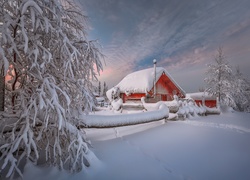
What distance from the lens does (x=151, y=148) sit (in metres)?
3.94

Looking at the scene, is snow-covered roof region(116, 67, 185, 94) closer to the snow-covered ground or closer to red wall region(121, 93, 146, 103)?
red wall region(121, 93, 146, 103)

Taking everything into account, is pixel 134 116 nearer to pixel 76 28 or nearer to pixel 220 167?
pixel 220 167

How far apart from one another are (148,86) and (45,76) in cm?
1271

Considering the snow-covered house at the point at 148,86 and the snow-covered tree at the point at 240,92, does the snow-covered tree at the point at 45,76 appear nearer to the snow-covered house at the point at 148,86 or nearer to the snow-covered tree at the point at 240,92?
the snow-covered house at the point at 148,86

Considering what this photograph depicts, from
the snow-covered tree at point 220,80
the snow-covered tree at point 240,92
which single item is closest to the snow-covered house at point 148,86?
the snow-covered tree at point 220,80

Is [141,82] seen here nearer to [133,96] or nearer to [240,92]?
[133,96]

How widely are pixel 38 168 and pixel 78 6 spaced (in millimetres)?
3765

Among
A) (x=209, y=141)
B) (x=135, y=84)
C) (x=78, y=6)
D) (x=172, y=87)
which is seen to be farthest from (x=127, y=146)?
(x=172, y=87)

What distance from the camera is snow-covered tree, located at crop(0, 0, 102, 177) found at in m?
2.20

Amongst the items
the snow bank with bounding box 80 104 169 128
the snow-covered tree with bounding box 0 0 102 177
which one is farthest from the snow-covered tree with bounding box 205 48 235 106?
the snow-covered tree with bounding box 0 0 102 177

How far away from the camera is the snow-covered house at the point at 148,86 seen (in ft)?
49.0

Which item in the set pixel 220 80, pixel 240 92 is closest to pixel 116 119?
pixel 220 80

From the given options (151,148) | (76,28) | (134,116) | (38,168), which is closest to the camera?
(38,168)

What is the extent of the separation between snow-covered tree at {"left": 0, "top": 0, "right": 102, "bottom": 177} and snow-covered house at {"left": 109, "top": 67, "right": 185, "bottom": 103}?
11.3m
